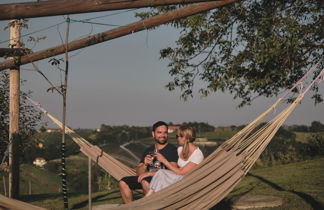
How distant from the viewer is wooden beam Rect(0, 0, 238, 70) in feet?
12.5

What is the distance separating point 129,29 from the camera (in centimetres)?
427

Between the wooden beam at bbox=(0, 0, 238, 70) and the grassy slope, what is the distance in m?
2.75

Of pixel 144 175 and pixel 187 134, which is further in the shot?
pixel 144 175

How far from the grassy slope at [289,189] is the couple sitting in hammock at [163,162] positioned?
1745 mm

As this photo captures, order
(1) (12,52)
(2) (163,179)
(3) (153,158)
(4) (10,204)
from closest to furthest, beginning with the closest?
(4) (10,204) → (2) (163,179) → (3) (153,158) → (1) (12,52)

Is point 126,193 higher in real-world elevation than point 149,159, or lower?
lower

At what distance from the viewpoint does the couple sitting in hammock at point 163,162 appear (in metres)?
4.10

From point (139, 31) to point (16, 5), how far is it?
134 centimetres

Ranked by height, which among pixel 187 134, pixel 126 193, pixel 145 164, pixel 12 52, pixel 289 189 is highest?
pixel 12 52

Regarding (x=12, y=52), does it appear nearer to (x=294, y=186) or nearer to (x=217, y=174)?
(x=217, y=174)

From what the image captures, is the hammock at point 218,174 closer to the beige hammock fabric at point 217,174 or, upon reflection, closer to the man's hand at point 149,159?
the beige hammock fabric at point 217,174

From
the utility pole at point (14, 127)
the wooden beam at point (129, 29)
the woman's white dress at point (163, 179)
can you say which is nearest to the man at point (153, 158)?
the woman's white dress at point (163, 179)

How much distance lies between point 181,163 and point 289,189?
4235mm

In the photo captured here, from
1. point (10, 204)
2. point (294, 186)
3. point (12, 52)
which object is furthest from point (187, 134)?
point (294, 186)
